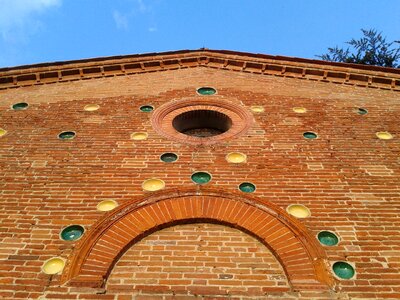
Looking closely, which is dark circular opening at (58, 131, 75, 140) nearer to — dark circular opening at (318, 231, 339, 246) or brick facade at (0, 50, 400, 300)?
brick facade at (0, 50, 400, 300)

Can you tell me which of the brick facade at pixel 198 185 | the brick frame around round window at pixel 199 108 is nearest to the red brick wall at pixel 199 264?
the brick facade at pixel 198 185

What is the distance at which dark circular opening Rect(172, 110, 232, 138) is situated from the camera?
7977 millimetres

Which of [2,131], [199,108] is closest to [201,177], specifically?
[199,108]

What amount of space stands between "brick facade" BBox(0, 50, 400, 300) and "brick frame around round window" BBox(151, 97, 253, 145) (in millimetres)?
35

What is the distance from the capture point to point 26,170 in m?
6.31

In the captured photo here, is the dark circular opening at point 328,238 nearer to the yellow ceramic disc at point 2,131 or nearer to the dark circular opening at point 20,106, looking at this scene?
the yellow ceramic disc at point 2,131

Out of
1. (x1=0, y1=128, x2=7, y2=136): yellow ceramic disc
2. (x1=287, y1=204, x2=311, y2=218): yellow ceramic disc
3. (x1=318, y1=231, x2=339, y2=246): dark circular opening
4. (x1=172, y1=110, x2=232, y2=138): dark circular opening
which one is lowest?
(x1=318, y1=231, x2=339, y2=246): dark circular opening

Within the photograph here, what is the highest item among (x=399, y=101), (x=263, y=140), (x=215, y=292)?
(x=399, y=101)

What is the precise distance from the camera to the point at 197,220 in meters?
5.42

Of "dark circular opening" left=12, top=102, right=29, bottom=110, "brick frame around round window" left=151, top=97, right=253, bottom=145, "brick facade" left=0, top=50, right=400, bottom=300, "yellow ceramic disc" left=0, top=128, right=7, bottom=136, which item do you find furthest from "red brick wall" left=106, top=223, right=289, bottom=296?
"dark circular opening" left=12, top=102, right=29, bottom=110

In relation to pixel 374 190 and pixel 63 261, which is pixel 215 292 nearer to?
pixel 63 261

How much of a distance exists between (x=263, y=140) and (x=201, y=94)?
2.14 metres

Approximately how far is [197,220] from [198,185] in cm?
66

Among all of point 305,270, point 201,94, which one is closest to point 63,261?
point 305,270
